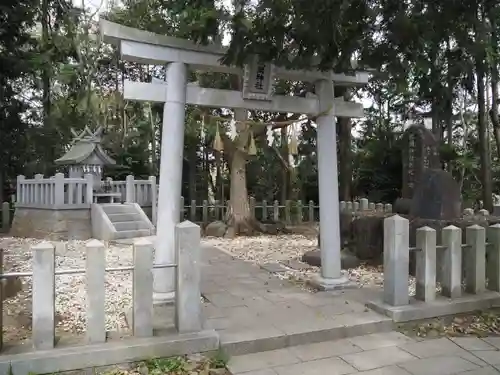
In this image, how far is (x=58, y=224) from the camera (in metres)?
10.8

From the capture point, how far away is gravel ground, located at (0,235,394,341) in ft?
13.8

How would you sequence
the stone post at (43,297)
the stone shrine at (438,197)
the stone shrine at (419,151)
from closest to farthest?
the stone post at (43,297)
the stone shrine at (438,197)
the stone shrine at (419,151)

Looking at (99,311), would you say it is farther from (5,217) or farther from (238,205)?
(5,217)

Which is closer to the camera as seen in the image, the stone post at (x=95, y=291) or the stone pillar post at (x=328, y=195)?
the stone post at (x=95, y=291)

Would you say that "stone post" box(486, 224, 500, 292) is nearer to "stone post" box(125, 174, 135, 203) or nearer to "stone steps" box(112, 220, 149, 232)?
"stone steps" box(112, 220, 149, 232)

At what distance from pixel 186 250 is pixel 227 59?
7.44 ft

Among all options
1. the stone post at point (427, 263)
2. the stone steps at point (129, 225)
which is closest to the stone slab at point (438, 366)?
the stone post at point (427, 263)

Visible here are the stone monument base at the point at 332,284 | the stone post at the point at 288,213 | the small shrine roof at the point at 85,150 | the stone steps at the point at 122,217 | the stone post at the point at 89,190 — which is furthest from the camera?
the stone post at the point at 288,213

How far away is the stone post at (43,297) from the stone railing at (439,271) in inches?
124

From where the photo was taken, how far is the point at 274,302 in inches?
195

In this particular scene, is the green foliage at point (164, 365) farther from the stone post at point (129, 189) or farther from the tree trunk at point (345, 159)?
the tree trunk at point (345, 159)

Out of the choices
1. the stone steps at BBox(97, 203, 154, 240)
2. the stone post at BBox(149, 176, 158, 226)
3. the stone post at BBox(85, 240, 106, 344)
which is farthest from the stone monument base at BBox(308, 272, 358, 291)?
the stone post at BBox(149, 176, 158, 226)

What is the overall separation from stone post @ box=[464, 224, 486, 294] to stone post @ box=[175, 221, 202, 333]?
325 cm

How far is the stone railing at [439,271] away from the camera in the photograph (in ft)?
14.6
